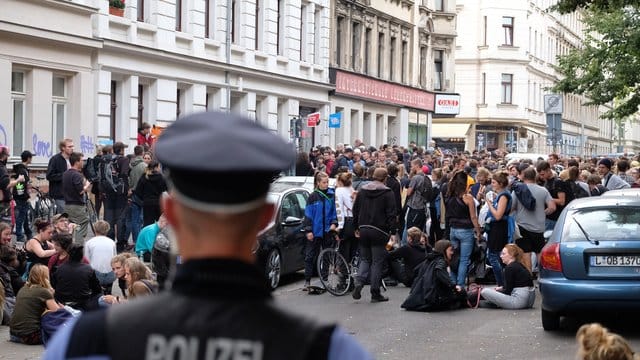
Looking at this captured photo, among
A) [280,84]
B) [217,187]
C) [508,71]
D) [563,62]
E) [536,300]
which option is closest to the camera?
[217,187]

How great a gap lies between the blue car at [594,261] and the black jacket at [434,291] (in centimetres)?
254

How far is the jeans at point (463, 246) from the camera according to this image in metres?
16.3

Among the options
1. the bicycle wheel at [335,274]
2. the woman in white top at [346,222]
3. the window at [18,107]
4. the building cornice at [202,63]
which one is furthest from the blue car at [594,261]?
the building cornice at [202,63]

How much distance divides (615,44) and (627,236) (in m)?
29.5

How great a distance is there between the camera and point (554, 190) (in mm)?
18750

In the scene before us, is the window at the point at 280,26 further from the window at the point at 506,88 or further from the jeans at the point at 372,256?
the window at the point at 506,88

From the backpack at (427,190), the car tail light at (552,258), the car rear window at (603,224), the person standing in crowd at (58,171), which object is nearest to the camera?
the car rear window at (603,224)

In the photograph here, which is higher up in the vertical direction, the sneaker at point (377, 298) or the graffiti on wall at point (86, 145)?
the graffiti on wall at point (86, 145)

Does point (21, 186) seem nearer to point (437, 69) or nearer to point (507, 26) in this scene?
point (437, 69)

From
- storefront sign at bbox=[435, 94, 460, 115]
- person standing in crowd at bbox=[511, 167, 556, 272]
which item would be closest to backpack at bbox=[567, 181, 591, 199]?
person standing in crowd at bbox=[511, 167, 556, 272]

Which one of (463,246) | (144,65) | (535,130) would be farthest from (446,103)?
(463,246)

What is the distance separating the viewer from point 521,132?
80938 millimetres

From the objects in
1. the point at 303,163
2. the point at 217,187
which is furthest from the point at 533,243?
the point at 217,187

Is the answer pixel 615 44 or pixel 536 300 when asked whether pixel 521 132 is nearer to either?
pixel 615 44
